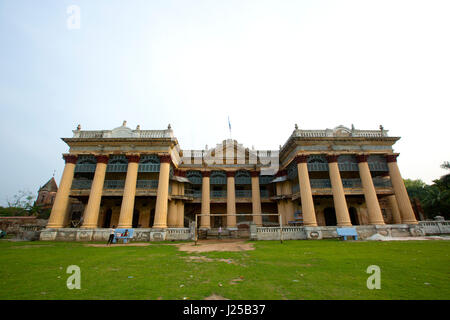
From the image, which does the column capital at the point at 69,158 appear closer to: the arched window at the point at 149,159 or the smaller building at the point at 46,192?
the arched window at the point at 149,159

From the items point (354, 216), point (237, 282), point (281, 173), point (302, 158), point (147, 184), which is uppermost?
point (302, 158)

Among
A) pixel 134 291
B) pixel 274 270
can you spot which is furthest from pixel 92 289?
pixel 274 270

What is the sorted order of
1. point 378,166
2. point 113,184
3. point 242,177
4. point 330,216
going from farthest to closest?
1. point 242,177
2. point 330,216
3. point 113,184
4. point 378,166

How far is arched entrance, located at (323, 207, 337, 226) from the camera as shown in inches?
1025

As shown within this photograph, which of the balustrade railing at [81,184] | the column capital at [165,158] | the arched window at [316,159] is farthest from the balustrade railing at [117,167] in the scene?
the arched window at [316,159]

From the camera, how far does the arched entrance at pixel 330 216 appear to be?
2603 cm

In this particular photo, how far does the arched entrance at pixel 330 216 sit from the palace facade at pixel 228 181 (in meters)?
0.13

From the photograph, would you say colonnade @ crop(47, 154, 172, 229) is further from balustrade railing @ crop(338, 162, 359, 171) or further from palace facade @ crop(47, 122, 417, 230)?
balustrade railing @ crop(338, 162, 359, 171)

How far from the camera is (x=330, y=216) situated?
1033 inches

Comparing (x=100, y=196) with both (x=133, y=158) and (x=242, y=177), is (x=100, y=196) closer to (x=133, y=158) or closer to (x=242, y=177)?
(x=133, y=158)

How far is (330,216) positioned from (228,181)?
1418cm

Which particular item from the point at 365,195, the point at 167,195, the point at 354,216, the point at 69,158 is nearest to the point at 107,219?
the point at 69,158

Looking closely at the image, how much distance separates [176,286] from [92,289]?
2.08m

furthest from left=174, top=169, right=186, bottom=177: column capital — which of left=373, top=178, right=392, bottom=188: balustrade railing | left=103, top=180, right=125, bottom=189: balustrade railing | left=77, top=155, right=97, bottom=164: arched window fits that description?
left=373, top=178, right=392, bottom=188: balustrade railing
